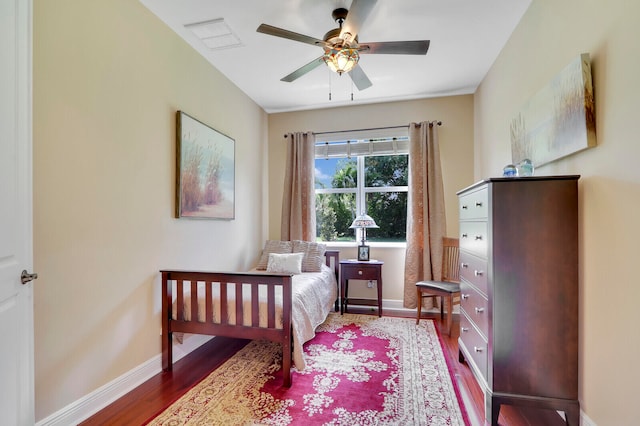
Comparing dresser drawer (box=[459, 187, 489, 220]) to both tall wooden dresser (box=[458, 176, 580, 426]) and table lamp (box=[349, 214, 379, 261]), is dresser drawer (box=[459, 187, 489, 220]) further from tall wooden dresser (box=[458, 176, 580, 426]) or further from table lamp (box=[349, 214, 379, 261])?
table lamp (box=[349, 214, 379, 261])

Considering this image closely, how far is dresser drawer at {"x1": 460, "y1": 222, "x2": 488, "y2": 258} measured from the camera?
1791 millimetres

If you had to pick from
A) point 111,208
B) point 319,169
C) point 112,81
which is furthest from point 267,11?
point 319,169

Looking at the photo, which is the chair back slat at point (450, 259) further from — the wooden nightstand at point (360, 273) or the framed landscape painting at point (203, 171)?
the framed landscape painting at point (203, 171)

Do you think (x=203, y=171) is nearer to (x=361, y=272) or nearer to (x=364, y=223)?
(x=364, y=223)

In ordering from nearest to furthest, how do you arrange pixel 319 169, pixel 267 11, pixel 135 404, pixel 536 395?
pixel 536 395
pixel 135 404
pixel 267 11
pixel 319 169

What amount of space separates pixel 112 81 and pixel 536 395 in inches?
124

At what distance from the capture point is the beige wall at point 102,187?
62.2 inches

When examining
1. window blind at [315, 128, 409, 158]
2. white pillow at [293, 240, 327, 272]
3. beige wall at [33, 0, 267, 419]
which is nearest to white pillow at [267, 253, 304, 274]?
white pillow at [293, 240, 327, 272]

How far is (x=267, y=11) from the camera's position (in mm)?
2258

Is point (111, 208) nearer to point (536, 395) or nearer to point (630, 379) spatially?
point (536, 395)

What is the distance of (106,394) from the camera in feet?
6.20

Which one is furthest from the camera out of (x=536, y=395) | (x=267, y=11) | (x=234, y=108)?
(x=234, y=108)

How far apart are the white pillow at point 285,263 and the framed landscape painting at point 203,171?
2.34ft
